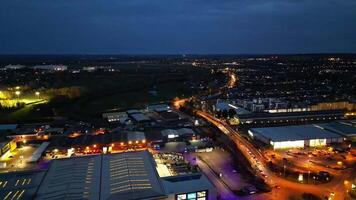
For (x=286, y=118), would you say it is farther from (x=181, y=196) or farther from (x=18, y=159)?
(x=18, y=159)

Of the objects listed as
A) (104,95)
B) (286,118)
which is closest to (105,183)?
(286,118)

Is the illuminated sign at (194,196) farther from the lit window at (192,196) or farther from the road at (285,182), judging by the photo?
the road at (285,182)

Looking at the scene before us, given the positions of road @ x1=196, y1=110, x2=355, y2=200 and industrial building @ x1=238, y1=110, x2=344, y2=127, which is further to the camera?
industrial building @ x1=238, y1=110, x2=344, y2=127

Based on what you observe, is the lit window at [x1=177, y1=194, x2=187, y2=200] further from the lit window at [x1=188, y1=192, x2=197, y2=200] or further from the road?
the road

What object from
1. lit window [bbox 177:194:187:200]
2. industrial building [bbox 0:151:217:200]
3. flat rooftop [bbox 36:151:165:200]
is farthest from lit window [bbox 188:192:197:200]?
flat rooftop [bbox 36:151:165:200]

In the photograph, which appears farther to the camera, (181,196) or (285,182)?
(285,182)

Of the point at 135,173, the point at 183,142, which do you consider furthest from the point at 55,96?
the point at 135,173

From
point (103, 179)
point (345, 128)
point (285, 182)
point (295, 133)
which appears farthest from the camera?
point (345, 128)
